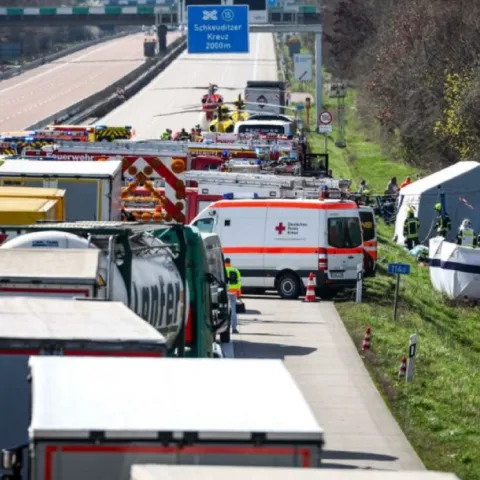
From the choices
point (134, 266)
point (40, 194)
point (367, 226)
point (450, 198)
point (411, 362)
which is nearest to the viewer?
point (134, 266)

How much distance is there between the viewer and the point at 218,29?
62625 mm

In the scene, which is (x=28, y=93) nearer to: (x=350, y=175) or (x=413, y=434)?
(x=350, y=175)

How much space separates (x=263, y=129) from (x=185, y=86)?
2188 inches

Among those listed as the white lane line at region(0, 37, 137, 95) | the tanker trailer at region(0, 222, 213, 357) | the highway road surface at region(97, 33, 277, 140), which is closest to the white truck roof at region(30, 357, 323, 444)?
the tanker trailer at region(0, 222, 213, 357)

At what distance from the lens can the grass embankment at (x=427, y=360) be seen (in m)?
16.9

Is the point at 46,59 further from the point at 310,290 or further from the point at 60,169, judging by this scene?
the point at 60,169

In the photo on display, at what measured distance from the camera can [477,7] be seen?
5872 centimetres

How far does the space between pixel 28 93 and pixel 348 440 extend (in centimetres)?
8826

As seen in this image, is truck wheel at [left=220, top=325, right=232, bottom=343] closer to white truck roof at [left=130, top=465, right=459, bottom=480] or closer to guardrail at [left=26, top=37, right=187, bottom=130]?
white truck roof at [left=130, top=465, right=459, bottom=480]

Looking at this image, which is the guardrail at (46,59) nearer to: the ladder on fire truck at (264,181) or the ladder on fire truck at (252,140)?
the ladder on fire truck at (252,140)

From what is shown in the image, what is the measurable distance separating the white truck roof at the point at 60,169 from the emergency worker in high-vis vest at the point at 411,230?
16429 millimetres

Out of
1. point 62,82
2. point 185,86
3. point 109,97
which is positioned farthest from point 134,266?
point 62,82

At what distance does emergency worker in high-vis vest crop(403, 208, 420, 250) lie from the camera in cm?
3991

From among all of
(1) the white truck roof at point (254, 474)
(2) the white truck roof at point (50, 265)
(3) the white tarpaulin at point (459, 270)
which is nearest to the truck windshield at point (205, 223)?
(3) the white tarpaulin at point (459, 270)
